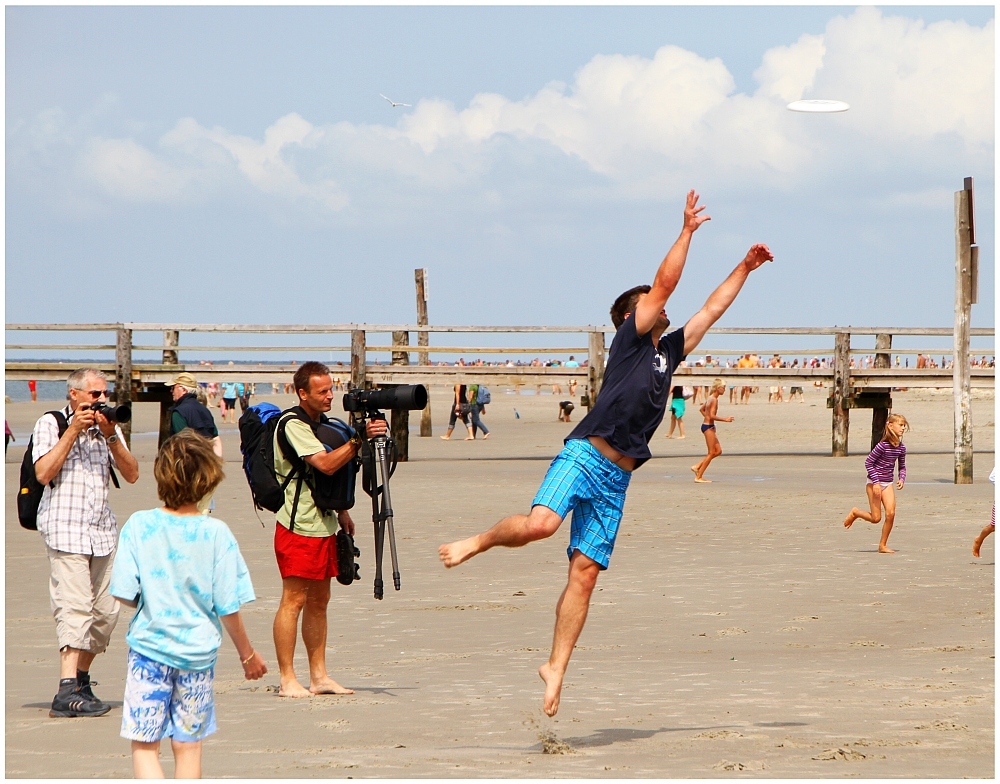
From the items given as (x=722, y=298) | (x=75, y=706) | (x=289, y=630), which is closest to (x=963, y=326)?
(x=722, y=298)

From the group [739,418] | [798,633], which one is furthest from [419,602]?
[739,418]

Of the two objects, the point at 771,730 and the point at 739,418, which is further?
the point at 739,418

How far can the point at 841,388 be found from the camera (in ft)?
70.6

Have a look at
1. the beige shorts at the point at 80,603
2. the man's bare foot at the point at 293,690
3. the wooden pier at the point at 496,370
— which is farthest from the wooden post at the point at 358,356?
the beige shorts at the point at 80,603

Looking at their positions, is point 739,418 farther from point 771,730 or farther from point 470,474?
point 771,730

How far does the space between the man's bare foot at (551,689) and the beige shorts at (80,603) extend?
1.99m

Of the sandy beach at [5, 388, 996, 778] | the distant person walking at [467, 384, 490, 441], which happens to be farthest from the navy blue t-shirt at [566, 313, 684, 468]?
the distant person walking at [467, 384, 490, 441]

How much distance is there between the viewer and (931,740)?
190 inches

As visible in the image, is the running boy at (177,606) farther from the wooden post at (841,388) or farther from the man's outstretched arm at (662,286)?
the wooden post at (841,388)

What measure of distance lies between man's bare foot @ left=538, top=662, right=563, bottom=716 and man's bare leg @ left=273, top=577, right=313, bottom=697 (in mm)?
1413

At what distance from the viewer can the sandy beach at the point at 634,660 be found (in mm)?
4707

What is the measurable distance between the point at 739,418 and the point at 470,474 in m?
20.0

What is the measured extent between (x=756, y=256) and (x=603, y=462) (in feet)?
4.17

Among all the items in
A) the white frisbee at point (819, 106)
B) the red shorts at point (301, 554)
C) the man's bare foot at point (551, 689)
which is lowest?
the man's bare foot at point (551, 689)
